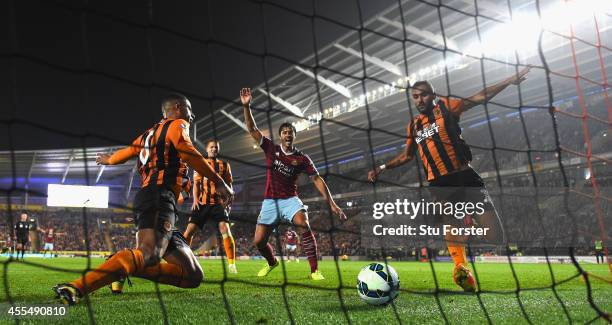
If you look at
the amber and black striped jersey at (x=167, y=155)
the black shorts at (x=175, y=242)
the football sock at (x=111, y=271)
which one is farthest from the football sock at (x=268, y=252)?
the football sock at (x=111, y=271)

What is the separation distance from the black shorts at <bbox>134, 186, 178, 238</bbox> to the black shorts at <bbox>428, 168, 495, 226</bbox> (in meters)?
2.50

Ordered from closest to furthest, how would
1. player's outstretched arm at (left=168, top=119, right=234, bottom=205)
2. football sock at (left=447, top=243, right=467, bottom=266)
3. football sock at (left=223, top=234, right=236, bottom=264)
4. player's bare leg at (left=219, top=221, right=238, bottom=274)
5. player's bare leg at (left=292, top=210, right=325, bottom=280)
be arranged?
player's outstretched arm at (left=168, top=119, right=234, bottom=205)
football sock at (left=447, top=243, right=467, bottom=266)
player's bare leg at (left=292, top=210, right=325, bottom=280)
player's bare leg at (left=219, top=221, right=238, bottom=274)
football sock at (left=223, top=234, right=236, bottom=264)

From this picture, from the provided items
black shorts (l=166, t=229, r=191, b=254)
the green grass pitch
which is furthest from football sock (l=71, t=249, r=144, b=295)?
black shorts (l=166, t=229, r=191, b=254)

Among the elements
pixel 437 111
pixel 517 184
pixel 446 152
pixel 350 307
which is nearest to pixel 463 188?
pixel 446 152

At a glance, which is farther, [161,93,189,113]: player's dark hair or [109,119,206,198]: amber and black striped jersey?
[161,93,189,113]: player's dark hair

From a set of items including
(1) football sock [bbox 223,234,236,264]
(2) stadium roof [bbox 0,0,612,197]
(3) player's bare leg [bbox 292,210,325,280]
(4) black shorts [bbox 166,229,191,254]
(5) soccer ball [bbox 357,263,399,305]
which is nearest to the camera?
(4) black shorts [bbox 166,229,191,254]

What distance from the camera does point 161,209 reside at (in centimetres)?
317

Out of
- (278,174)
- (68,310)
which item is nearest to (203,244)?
(278,174)

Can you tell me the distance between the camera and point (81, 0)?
277cm

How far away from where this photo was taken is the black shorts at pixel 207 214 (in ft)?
20.9

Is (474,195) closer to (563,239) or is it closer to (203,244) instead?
(563,239)

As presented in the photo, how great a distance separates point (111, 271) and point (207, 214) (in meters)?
3.52

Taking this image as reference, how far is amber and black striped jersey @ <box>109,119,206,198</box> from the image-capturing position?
3145 mm

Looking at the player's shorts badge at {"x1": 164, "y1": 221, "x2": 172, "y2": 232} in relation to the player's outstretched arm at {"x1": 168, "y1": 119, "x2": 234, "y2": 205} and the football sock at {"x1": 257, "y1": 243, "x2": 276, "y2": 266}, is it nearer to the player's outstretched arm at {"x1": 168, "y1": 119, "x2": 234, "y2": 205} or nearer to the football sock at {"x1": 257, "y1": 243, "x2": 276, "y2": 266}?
the player's outstretched arm at {"x1": 168, "y1": 119, "x2": 234, "y2": 205}
